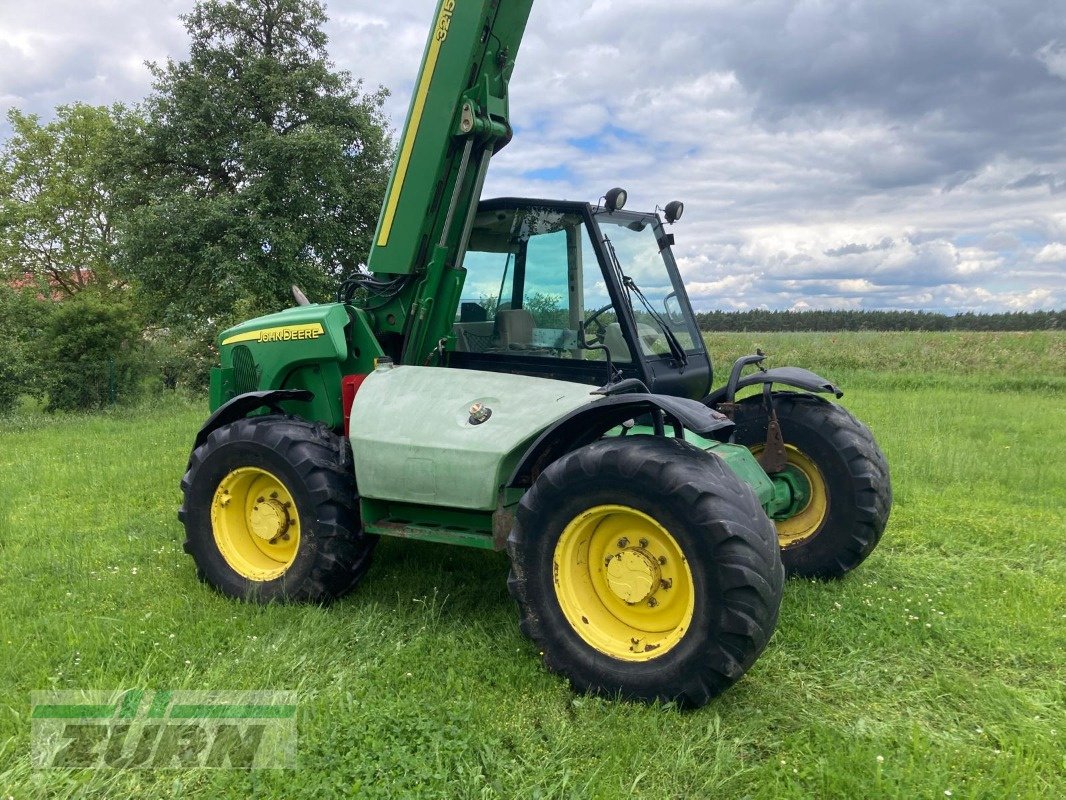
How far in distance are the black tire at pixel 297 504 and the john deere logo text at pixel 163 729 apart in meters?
1.01

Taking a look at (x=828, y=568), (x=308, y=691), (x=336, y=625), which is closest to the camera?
(x=308, y=691)

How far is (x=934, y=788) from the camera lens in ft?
9.36

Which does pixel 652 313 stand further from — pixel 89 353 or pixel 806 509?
pixel 89 353

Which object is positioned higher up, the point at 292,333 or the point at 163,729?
the point at 292,333

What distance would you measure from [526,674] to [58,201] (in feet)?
113

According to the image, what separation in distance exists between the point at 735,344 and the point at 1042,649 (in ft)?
70.7

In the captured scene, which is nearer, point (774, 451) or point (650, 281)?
point (650, 281)

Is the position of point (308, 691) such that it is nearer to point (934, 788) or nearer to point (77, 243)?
point (934, 788)

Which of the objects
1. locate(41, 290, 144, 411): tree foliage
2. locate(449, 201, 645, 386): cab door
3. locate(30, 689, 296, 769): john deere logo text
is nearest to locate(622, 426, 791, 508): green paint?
locate(449, 201, 645, 386): cab door

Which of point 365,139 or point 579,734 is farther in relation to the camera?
point 365,139

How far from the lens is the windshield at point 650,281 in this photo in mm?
4508

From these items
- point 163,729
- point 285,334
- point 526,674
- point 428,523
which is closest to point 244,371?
point 285,334

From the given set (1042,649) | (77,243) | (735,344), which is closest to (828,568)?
(1042,649)

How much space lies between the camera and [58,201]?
31406mm
